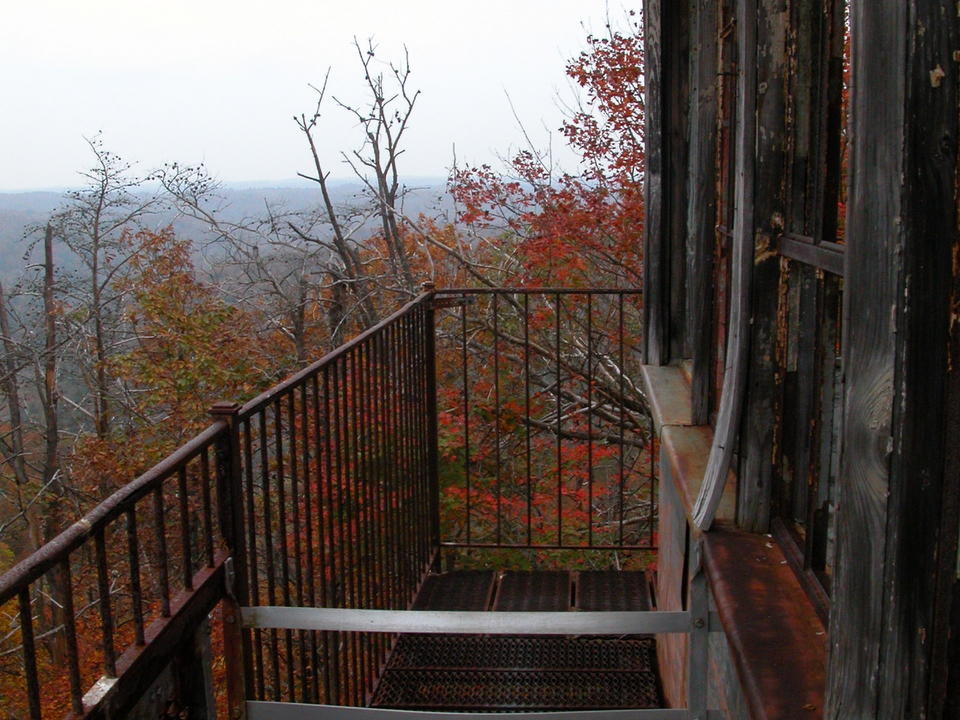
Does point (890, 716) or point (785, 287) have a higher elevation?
point (785, 287)

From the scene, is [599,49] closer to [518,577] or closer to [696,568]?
[518,577]

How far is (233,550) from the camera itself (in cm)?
224

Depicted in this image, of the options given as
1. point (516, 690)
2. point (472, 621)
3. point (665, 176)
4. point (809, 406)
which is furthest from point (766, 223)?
point (516, 690)

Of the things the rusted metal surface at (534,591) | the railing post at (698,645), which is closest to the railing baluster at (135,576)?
the railing post at (698,645)

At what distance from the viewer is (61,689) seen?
46.6ft

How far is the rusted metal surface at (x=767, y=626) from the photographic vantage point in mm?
1267

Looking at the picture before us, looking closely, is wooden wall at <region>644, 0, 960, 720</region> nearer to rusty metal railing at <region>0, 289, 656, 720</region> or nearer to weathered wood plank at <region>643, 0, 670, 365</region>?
rusty metal railing at <region>0, 289, 656, 720</region>

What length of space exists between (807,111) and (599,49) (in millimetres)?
8248

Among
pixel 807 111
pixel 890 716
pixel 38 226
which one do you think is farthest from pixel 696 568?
pixel 38 226

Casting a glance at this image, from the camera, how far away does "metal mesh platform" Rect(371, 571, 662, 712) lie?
141 inches

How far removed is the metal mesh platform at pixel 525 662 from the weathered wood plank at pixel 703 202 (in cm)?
153

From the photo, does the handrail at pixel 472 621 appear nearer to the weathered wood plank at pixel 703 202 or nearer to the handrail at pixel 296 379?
the handrail at pixel 296 379

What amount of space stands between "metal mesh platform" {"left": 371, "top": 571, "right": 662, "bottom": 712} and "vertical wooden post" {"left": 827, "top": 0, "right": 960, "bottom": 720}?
2785mm

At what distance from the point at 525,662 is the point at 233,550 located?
2.01 metres
